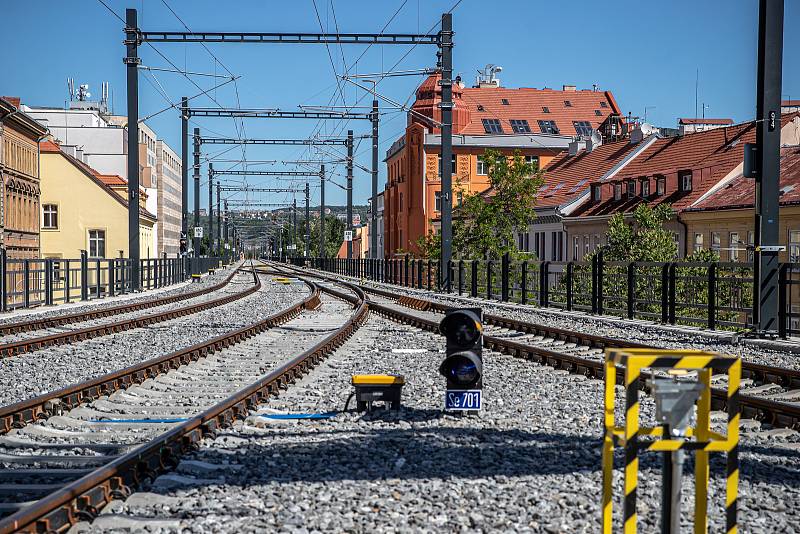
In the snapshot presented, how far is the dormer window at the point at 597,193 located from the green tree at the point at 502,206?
635 centimetres

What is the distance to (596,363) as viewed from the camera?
41.1 ft

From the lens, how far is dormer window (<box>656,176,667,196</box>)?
164 feet

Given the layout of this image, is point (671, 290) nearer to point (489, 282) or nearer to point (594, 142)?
point (489, 282)

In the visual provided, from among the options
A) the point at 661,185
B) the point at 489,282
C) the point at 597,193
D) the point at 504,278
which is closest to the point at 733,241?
the point at 661,185

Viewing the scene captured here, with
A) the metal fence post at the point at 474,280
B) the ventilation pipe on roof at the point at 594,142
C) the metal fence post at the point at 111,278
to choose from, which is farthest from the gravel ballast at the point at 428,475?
the ventilation pipe on roof at the point at 594,142

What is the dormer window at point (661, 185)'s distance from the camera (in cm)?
4991

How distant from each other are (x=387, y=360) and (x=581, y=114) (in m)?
74.9

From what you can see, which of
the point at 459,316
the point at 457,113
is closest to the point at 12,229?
the point at 457,113

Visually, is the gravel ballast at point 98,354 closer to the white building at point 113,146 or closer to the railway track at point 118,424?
the railway track at point 118,424

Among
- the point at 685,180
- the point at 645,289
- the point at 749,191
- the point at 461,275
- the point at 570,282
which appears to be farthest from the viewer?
the point at 685,180

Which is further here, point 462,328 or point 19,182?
point 19,182

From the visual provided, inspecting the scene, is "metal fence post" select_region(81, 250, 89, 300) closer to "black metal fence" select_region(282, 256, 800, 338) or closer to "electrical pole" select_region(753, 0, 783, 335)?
"black metal fence" select_region(282, 256, 800, 338)

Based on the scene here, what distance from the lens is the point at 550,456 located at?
718 cm

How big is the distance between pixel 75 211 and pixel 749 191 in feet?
145
